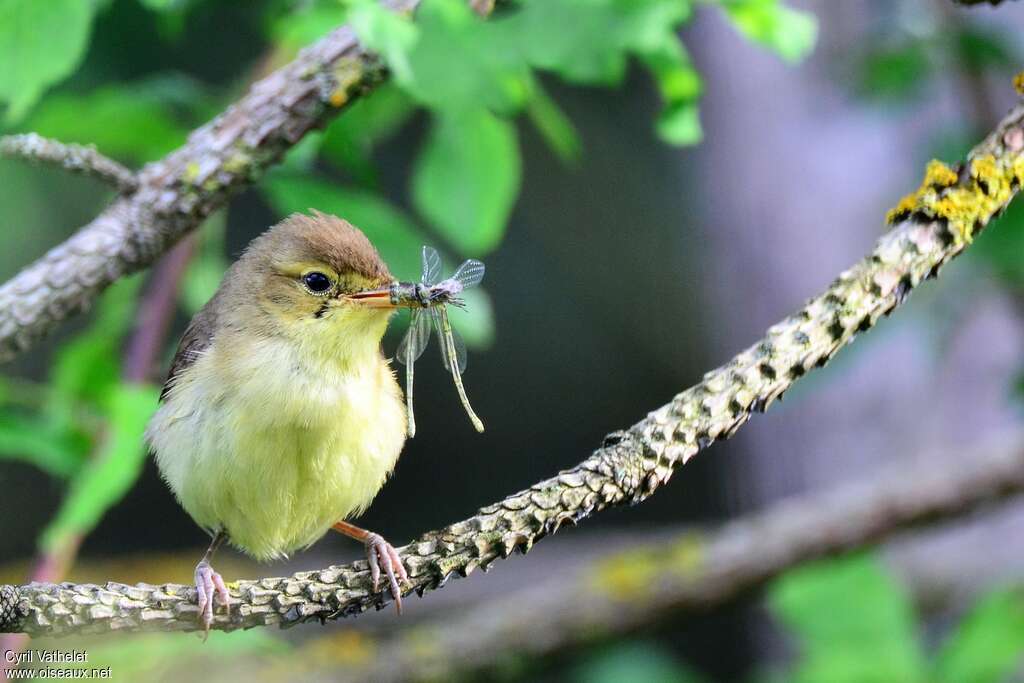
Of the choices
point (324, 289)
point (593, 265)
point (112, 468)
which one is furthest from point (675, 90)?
point (593, 265)

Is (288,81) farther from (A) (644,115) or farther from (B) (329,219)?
(A) (644,115)

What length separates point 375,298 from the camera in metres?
2.90

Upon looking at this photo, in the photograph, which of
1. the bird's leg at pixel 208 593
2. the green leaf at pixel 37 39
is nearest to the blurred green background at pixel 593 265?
the green leaf at pixel 37 39

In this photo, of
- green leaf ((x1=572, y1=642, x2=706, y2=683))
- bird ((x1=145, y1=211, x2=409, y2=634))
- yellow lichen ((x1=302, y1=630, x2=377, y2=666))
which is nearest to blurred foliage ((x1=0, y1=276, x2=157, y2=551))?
bird ((x1=145, y1=211, x2=409, y2=634))

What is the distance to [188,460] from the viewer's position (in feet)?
9.36

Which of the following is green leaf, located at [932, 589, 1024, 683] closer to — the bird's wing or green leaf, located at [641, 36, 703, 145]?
green leaf, located at [641, 36, 703, 145]

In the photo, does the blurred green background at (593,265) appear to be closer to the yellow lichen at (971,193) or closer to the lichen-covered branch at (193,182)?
the lichen-covered branch at (193,182)

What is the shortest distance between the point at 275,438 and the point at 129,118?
1278 millimetres

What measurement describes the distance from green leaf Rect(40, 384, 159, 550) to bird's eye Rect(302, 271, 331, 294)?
0.53 m

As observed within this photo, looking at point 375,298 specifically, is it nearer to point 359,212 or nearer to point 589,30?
point 359,212

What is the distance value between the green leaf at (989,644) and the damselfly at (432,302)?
83.4 inches

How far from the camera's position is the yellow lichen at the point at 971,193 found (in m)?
2.01

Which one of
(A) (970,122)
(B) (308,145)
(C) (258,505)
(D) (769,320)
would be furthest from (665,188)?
(C) (258,505)

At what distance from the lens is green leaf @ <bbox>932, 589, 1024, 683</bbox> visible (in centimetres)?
369
